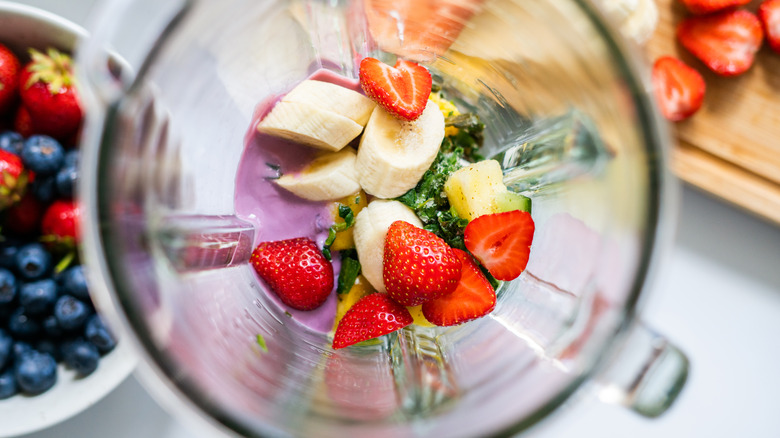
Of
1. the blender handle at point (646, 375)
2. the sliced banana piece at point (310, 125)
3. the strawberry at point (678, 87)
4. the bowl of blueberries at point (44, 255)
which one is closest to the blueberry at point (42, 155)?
the bowl of blueberries at point (44, 255)

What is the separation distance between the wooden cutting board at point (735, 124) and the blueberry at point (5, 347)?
1066 mm

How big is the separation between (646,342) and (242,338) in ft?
1.24

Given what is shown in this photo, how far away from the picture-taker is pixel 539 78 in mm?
581

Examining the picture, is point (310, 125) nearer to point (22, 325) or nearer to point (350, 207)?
point (350, 207)

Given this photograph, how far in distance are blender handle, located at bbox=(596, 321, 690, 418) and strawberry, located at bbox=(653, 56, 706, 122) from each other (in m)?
0.55

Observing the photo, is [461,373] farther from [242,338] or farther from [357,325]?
[242,338]

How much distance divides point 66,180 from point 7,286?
156 mm

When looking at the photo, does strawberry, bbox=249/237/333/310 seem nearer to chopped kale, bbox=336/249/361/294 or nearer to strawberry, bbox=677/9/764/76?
chopped kale, bbox=336/249/361/294

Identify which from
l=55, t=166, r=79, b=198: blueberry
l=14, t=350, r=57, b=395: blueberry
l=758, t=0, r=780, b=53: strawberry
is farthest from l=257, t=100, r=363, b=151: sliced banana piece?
l=758, t=0, r=780, b=53: strawberry

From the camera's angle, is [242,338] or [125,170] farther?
[242,338]

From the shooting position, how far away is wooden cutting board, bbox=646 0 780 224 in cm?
98

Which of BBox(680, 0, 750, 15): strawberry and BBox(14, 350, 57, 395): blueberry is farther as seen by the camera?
BBox(680, 0, 750, 15): strawberry

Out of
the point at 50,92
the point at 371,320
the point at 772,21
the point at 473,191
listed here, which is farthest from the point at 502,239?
the point at 772,21

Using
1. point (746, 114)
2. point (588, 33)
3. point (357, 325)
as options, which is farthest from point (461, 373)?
point (746, 114)
